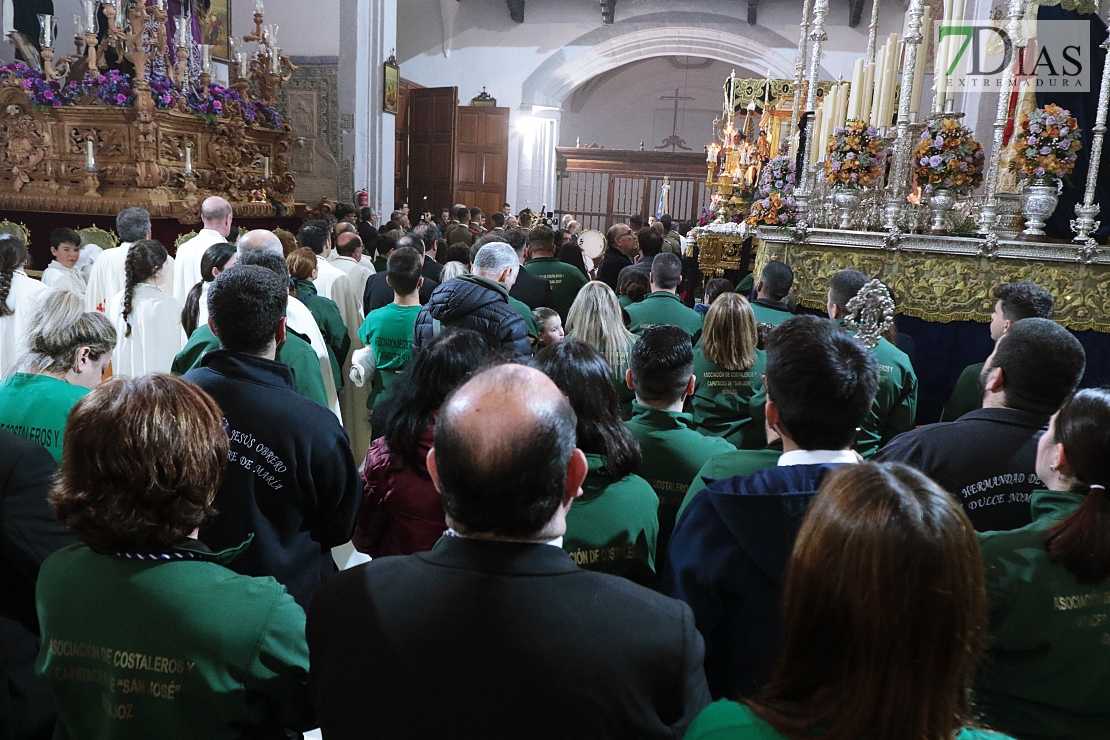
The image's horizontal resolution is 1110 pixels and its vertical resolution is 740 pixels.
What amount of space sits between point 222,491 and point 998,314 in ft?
10.7

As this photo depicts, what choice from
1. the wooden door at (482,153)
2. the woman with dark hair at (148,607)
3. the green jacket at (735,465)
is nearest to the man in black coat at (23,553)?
the woman with dark hair at (148,607)

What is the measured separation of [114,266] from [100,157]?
4329 mm

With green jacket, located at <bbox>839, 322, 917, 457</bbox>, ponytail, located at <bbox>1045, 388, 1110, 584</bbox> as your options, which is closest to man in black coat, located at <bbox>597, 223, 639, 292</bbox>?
green jacket, located at <bbox>839, 322, 917, 457</bbox>

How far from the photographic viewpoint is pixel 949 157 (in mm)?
5754

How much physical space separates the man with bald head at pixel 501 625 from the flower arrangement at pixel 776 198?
5.59 metres

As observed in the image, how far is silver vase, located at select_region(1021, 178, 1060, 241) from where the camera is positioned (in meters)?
5.60

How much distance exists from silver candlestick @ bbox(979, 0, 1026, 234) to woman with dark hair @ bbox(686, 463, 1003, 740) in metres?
5.27

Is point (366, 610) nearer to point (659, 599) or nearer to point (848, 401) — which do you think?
point (659, 599)

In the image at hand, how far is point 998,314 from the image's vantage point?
3.74 m

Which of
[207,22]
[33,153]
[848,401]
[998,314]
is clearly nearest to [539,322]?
[998,314]

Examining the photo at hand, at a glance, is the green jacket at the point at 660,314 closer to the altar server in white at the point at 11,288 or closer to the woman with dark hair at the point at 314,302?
the woman with dark hair at the point at 314,302

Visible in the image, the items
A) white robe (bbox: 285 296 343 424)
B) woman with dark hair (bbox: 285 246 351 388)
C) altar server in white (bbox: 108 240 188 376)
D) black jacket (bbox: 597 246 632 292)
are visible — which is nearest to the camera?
white robe (bbox: 285 296 343 424)

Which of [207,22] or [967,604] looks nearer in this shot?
[967,604]

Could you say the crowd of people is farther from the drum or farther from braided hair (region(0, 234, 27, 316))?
the drum
